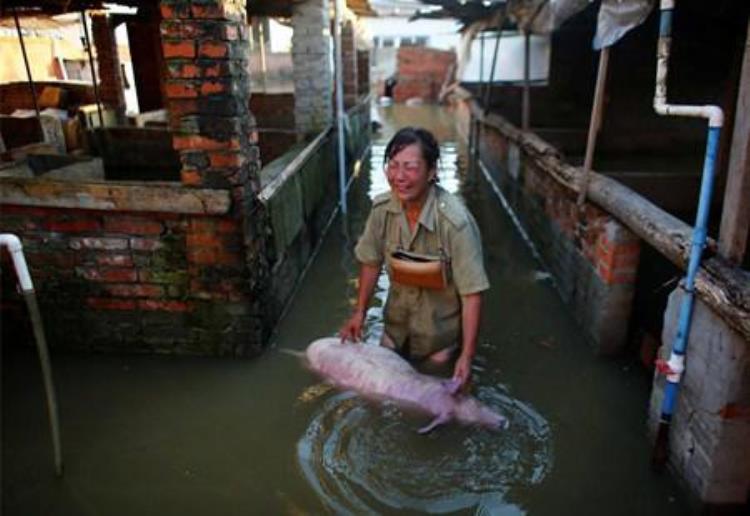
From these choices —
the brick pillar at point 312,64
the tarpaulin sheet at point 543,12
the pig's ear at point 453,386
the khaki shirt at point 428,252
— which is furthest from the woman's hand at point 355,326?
the brick pillar at point 312,64

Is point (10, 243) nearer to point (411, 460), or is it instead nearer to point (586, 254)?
point (411, 460)

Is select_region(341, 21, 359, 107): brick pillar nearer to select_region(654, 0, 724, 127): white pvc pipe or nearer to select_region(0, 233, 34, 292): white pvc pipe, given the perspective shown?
select_region(654, 0, 724, 127): white pvc pipe

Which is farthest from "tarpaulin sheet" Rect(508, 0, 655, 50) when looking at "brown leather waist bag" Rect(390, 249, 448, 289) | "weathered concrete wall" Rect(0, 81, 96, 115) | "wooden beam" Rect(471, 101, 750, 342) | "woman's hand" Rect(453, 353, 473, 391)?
"weathered concrete wall" Rect(0, 81, 96, 115)

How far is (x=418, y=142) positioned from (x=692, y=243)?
1420mm

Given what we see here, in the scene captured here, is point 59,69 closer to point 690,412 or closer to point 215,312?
point 215,312

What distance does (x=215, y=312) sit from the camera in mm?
4047

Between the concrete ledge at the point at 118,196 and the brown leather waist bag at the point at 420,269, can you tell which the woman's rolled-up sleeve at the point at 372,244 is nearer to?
the brown leather waist bag at the point at 420,269

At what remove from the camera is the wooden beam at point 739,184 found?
8.10 ft

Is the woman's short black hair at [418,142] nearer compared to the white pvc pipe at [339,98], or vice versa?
the woman's short black hair at [418,142]

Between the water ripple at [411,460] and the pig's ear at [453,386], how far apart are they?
280 millimetres

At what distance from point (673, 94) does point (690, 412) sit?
607 centimetres

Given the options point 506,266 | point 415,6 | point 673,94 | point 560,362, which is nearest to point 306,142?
point 506,266

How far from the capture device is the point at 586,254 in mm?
4590

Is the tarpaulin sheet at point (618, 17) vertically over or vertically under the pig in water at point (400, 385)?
over
